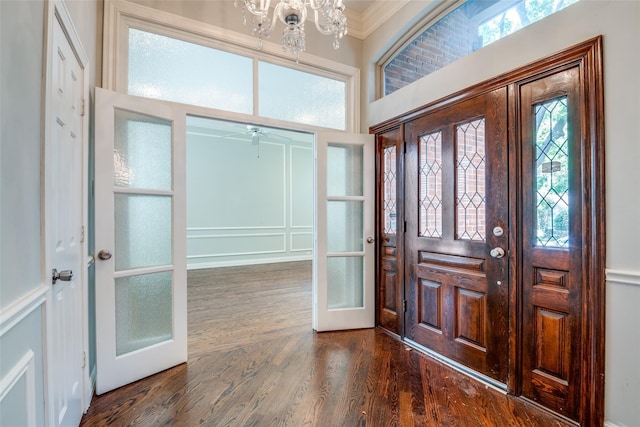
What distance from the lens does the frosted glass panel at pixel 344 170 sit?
3148mm

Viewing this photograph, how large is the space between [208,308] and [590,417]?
366 cm

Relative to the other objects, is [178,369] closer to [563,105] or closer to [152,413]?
[152,413]

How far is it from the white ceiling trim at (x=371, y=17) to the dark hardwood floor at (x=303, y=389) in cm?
315

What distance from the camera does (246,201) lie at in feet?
23.2

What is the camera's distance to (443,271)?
98.0 inches

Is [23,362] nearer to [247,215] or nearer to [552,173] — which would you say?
[552,173]

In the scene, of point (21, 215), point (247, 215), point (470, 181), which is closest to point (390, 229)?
point (470, 181)

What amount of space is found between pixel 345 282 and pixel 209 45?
2.57 m

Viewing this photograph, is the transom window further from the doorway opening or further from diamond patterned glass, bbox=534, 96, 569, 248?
diamond patterned glass, bbox=534, 96, 569, 248

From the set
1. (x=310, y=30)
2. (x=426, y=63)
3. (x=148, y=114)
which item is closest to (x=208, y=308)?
(x=148, y=114)

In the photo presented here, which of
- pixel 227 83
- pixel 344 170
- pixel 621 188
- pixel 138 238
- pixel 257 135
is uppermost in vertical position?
pixel 257 135

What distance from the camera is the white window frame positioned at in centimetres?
221

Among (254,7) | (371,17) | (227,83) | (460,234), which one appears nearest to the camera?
(254,7)

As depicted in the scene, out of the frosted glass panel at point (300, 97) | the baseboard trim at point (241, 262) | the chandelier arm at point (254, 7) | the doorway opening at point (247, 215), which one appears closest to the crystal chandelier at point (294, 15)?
the chandelier arm at point (254, 7)
